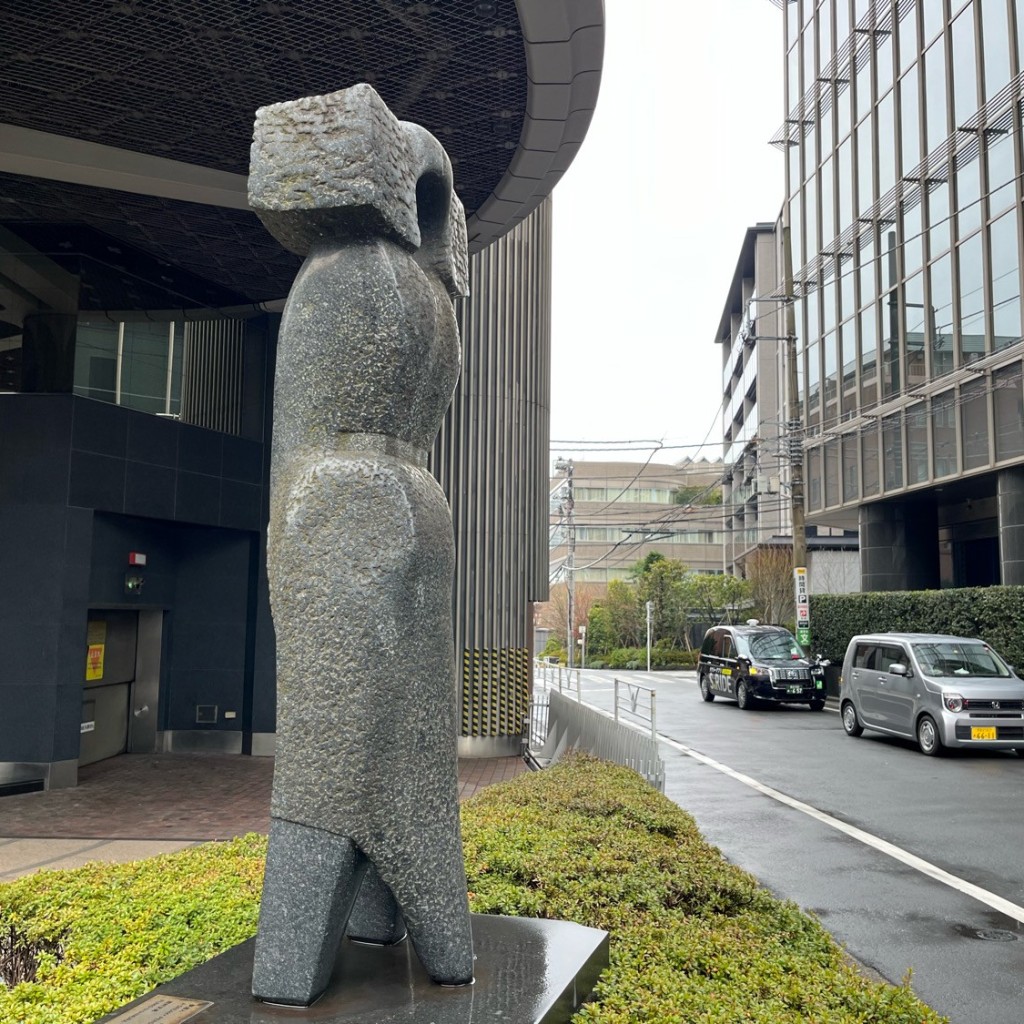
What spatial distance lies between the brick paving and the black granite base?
5.32 metres

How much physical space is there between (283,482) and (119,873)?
10.7ft

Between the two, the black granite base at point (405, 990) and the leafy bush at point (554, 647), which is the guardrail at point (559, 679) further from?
the leafy bush at point (554, 647)

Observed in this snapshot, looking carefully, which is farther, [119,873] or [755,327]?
[755,327]

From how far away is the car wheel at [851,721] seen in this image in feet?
56.1

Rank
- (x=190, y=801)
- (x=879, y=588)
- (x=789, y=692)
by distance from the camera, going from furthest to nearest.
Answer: (x=879, y=588)
(x=789, y=692)
(x=190, y=801)

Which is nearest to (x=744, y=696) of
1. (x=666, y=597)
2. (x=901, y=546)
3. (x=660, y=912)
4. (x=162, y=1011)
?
(x=901, y=546)

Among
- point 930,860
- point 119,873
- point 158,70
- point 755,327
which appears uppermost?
point 755,327

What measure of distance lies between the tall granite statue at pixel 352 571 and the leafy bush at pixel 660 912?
937 mm

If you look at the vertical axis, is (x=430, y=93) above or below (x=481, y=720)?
above

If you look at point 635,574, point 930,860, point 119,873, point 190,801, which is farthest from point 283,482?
point 635,574

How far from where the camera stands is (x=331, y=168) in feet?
11.6

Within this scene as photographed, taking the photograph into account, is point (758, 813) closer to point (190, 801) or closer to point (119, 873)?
point (190, 801)

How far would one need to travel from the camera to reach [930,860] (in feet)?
27.3

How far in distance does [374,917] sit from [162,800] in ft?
24.1
